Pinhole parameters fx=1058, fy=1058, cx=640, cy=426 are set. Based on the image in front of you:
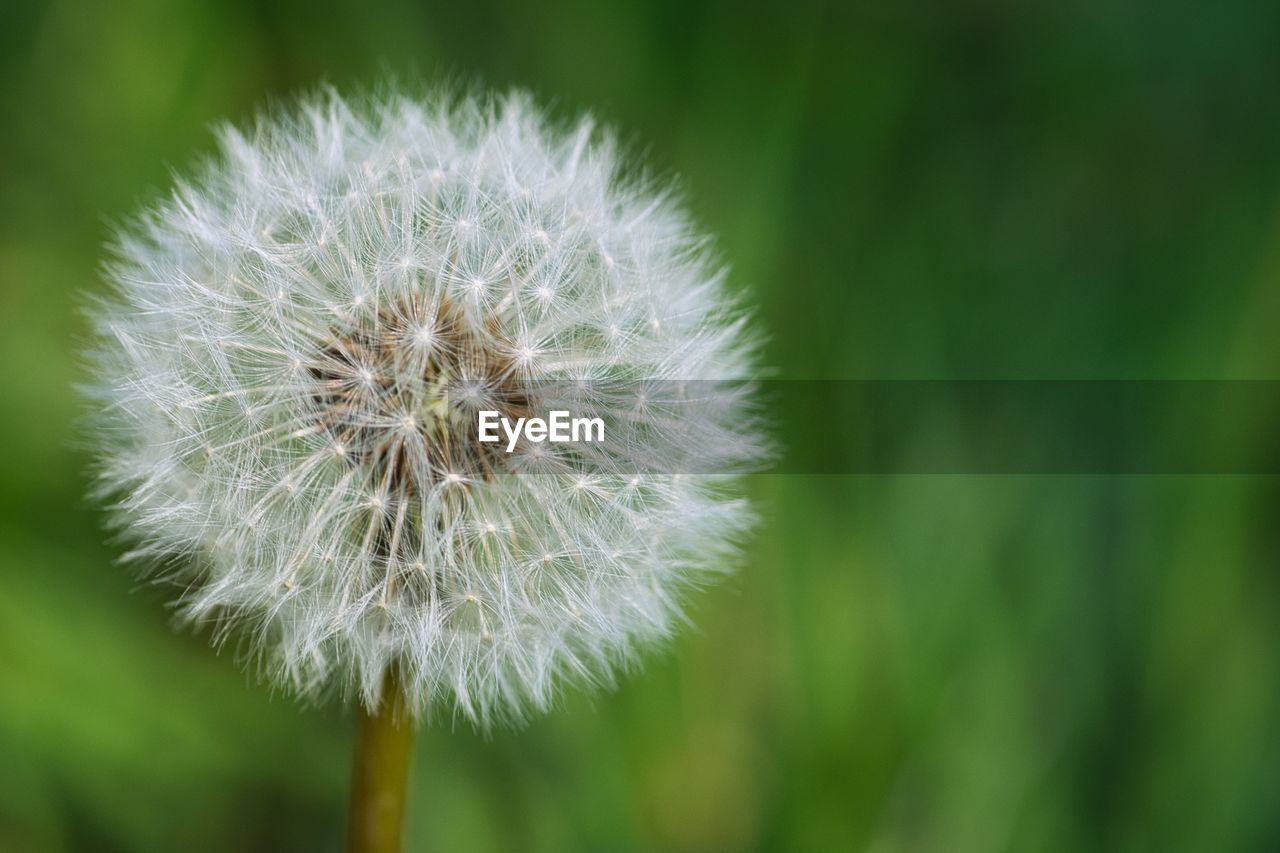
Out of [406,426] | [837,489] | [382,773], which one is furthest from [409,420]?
[837,489]

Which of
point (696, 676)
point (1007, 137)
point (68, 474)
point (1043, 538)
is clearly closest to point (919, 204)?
point (1007, 137)

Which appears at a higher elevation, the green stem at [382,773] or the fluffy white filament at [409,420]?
the fluffy white filament at [409,420]

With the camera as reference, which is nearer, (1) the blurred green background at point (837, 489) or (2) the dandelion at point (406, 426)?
(2) the dandelion at point (406, 426)

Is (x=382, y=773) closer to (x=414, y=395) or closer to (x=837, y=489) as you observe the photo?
(x=414, y=395)

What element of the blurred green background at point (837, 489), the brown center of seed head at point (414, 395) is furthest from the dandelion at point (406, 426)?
the blurred green background at point (837, 489)

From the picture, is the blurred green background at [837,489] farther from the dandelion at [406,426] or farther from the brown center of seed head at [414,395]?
the brown center of seed head at [414,395]

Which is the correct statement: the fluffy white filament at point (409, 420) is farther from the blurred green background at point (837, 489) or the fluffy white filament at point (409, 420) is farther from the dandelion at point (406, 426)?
the blurred green background at point (837, 489)
